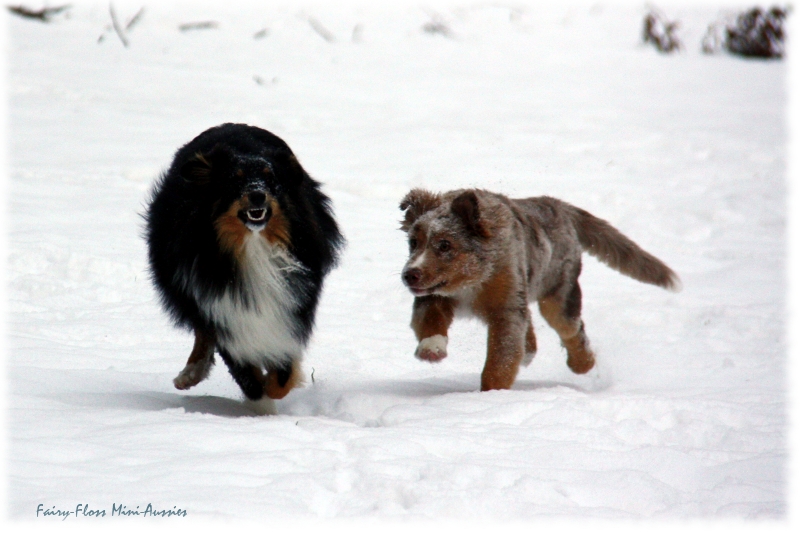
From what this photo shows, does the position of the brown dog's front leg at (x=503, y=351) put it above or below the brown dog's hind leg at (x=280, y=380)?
above

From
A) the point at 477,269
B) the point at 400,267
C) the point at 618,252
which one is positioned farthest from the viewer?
the point at 400,267

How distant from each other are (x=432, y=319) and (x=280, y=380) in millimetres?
1078

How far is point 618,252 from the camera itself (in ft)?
22.7

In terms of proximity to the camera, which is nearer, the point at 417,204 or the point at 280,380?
the point at 280,380

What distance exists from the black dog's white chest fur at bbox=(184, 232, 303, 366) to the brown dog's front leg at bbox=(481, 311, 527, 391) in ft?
4.26

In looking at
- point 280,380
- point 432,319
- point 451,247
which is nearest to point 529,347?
point 432,319

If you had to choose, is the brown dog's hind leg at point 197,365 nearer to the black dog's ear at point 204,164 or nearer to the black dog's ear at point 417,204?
the black dog's ear at point 204,164

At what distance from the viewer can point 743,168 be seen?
12.5 m

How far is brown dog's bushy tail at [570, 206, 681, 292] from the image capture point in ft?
22.6

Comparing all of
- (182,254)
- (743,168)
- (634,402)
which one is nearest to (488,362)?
(634,402)

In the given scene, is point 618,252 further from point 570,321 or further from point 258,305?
point 258,305

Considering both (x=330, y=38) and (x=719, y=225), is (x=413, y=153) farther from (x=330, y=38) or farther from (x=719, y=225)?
(x=330, y=38)

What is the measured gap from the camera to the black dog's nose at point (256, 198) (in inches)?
185

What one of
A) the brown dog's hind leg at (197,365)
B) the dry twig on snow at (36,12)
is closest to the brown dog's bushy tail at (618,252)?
the brown dog's hind leg at (197,365)
